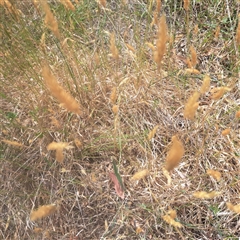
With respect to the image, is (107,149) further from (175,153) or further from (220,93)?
(175,153)

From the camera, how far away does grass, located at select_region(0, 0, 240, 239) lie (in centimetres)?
102

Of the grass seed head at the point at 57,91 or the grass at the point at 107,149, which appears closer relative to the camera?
the grass seed head at the point at 57,91

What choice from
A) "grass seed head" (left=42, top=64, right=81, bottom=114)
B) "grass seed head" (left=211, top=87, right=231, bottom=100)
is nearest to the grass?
"grass seed head" (left=211, top=87, right=231, bottom=100)

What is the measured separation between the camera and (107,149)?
3.61 ft

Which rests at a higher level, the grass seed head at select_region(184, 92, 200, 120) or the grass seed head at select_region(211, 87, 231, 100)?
the grass seed head at select_region(184, 92, 200, 120)

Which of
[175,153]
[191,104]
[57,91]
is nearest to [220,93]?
[191,104]

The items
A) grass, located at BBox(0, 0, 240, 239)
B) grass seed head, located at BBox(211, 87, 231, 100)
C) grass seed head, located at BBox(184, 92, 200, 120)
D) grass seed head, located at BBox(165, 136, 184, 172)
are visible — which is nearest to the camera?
grass seed head, located at BBox(165, 136, 184, 172)

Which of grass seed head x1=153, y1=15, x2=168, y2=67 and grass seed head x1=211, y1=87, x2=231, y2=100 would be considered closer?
grass seed head x1=153, y1=15, x2=168, y2=67

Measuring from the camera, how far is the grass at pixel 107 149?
102cm

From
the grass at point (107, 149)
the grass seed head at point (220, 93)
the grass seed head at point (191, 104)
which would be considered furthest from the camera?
the grass at point (107, 149)

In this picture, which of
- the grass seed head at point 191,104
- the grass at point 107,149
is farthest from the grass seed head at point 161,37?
the grass at point 107,149

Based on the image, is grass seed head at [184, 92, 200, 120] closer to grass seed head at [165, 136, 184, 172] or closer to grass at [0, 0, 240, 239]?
grass seed head at [165, 136, 184, 172]

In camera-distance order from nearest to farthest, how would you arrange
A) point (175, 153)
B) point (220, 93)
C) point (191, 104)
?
point (175, 153) → point (191, 104) → point (220, 93)

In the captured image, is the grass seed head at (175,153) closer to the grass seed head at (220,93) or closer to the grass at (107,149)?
the grass seed head at (220,93)
